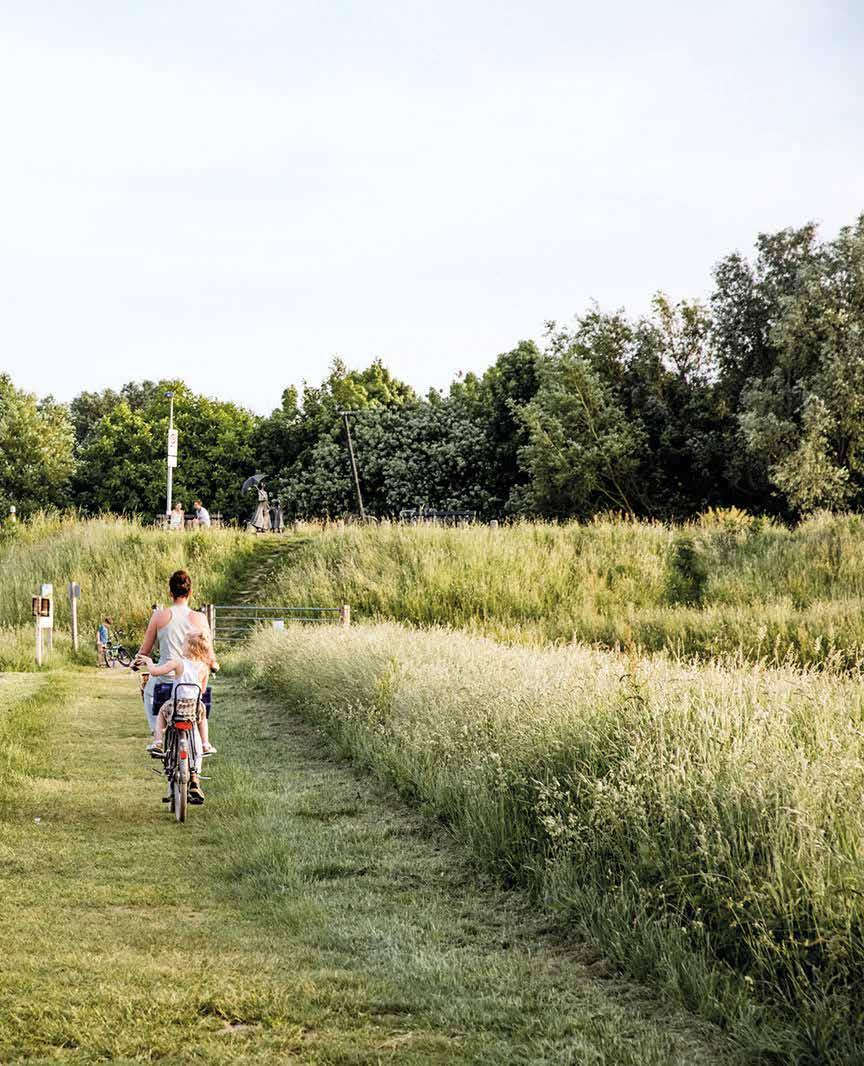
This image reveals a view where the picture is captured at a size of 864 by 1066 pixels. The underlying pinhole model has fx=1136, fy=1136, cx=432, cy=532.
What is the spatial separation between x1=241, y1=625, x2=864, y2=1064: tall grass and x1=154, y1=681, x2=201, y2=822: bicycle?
1.86 meters

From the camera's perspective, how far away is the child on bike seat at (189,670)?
8.93 m

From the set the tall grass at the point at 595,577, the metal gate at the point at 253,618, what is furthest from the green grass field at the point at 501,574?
the metal gate at the point at 253,618

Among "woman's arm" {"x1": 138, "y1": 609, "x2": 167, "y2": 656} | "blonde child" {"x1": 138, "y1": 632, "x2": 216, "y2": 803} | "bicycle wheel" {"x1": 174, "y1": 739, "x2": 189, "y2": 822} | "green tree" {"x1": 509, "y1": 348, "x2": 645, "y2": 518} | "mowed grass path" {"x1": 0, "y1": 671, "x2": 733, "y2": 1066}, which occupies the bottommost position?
"mowed grass path" {"x1": 0, "y1": 671, "x2": 733, "y2": 1066}

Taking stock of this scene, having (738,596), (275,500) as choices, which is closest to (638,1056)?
(738,596)

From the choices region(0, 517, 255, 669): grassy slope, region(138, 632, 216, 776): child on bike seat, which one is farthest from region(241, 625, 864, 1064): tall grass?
region(0, 517, 255, 669): grassy slope

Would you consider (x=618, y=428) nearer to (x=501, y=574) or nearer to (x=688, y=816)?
(x=501, y=574)

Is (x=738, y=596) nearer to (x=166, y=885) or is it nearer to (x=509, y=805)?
(x=509, y=805)

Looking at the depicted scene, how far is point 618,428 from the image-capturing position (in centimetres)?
4644

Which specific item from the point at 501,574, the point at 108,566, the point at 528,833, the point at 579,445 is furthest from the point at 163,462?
the point at 528,833

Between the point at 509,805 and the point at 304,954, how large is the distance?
2.57m

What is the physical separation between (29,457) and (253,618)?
4575 cm

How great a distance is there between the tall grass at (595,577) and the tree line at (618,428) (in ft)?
32.9

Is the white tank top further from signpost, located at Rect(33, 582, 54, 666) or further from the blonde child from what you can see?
signpost, located at Rect(33, 582, 54, 666)

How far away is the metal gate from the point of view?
26809 mm
